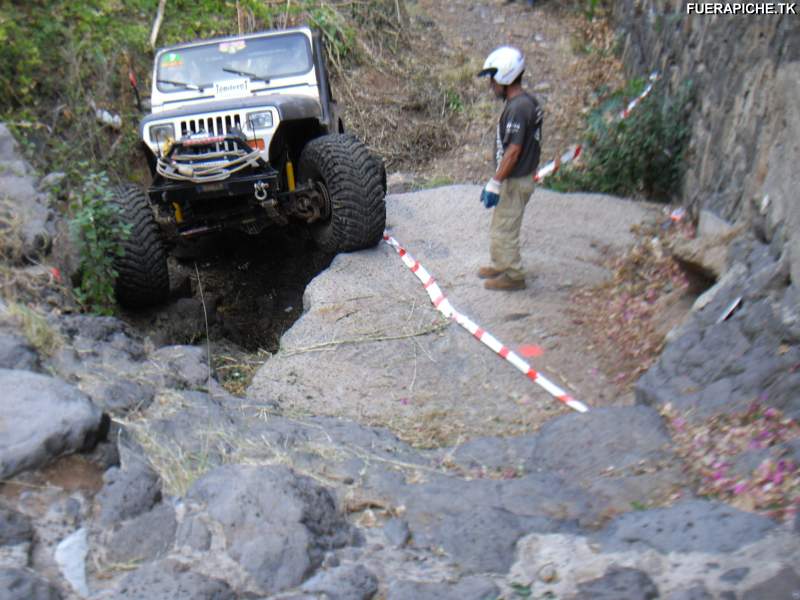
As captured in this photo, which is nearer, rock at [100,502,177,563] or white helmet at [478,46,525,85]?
rock at [100,502,177,563]

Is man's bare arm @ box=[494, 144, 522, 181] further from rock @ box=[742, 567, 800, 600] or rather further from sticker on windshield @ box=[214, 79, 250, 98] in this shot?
rock @ box=[742, 567, 800, 600]

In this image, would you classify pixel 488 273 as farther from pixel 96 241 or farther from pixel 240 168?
pixel 96 241

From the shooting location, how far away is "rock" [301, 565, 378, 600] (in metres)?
2.60

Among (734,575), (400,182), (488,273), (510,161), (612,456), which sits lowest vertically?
(400,182)

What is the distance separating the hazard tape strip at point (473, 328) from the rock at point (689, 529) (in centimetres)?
173

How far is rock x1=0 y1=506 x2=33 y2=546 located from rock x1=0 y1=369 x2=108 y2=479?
0.19m

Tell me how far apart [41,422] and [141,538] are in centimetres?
59

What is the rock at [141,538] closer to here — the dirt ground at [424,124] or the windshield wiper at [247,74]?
the dirt ground at [424,124]

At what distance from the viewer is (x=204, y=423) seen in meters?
3.73

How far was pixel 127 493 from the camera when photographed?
117 inches

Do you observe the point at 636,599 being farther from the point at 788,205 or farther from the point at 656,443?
the point at 788,205

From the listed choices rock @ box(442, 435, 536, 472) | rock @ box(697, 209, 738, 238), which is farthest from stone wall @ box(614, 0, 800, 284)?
rock @ box(442, 435, 536, 472)


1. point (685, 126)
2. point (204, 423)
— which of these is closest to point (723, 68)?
point (685, 126)

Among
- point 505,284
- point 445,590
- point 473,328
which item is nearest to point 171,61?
point 505,284
